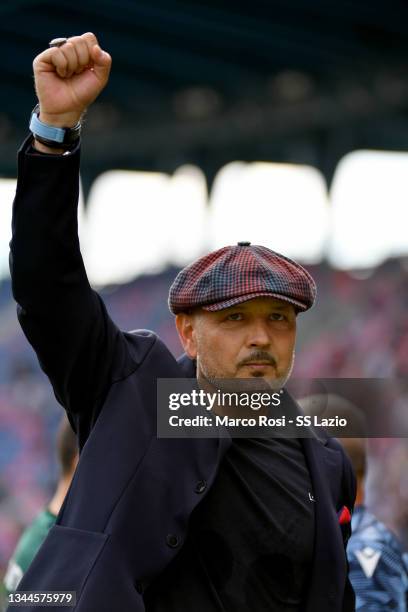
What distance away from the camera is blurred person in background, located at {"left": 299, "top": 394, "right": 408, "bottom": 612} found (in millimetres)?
3518

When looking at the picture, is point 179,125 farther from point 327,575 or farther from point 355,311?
point 327,575

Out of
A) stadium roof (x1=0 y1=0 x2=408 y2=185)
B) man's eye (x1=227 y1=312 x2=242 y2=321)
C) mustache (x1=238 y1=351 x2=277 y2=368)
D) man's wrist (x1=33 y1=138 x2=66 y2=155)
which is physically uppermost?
stadium roof (x1=0 y1=0 x2=408 y2=185)

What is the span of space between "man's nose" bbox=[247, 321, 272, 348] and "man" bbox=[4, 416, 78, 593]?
168 centimetres

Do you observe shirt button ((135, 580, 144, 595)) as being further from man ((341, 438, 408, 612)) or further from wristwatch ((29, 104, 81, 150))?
man ((341, 438, 408, 612))

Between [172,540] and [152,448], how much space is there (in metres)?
0.19

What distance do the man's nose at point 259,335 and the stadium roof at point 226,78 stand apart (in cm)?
1123

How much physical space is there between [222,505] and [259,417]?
268 millimetres

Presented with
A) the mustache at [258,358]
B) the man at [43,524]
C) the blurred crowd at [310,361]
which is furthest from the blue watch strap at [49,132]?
the blurred crowd at [310,361]

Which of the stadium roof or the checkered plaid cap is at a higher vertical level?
the stadium roof

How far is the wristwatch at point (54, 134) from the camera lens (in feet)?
7.47

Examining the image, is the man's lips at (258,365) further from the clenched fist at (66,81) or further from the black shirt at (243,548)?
the clenched fist at (66,81)

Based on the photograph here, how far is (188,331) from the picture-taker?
2.66 metres

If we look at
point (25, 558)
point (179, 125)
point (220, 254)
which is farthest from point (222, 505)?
point (179, 125)

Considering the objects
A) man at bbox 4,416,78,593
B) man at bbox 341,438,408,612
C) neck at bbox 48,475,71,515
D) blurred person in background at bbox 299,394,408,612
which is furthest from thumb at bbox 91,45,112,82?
neck at bbox 48,475,71,515
